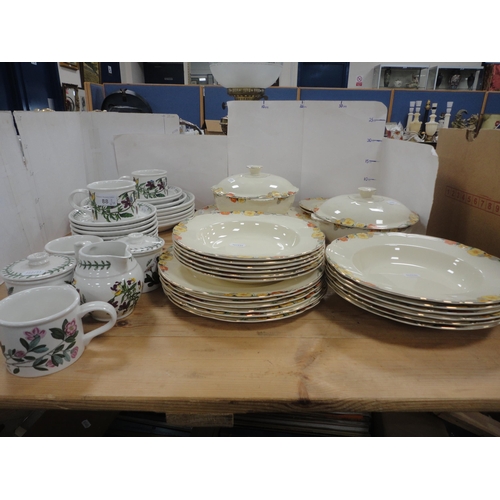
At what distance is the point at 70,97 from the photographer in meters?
2.96

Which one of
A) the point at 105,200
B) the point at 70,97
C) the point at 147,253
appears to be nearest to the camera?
the point at 147,253

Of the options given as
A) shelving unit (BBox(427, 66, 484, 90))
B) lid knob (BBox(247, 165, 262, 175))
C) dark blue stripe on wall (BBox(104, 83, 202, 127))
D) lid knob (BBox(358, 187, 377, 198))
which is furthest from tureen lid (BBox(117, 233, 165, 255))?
shelving unit (BBox(427, 66, 484, 90))

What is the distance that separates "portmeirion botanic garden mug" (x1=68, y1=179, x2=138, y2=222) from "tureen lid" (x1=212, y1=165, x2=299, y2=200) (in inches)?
11.0

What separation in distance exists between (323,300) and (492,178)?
0.53m

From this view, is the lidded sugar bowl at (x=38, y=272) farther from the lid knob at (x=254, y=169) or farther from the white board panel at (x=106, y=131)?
the white board panel at (x=106, y=131)

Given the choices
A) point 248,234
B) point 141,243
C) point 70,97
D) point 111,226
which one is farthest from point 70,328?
point 70,97

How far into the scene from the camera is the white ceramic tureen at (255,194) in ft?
3.45

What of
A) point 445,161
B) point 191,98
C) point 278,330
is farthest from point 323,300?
point 191,98

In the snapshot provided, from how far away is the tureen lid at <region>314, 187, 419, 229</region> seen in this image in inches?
37.0

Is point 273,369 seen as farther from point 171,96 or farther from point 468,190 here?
point 171,96

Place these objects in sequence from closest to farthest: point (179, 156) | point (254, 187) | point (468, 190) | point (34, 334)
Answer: point (34, 334)
point (468, 190)
point (254, 187)
point (179, 156)

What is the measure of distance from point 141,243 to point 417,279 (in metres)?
0.60

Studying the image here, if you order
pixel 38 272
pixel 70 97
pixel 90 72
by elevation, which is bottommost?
pixel 38 272

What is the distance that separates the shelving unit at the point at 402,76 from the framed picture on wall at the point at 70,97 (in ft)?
12.7
